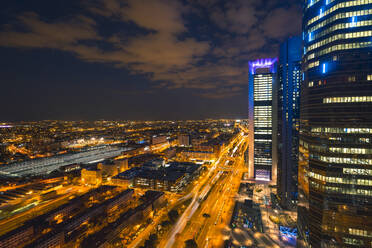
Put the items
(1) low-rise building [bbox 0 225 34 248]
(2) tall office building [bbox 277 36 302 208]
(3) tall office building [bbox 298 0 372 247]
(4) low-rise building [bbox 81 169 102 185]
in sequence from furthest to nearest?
(4) low-rise building [bbox 81 169 102 185], (2) tall office building [bbox 277 36 302 208], (1) low-rise building [bbox 0 225 34 248], (3) tall office building [bbox 298 0 372 247]

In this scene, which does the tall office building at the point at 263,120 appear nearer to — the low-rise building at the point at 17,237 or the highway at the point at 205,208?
the highway at the point at 205,208

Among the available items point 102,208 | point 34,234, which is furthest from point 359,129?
point 34,234

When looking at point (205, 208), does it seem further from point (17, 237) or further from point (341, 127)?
point (17, 237)

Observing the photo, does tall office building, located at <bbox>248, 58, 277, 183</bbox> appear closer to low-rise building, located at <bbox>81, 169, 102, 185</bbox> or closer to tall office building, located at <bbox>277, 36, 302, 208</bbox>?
tall office building, located at <bbox>277, 36, 302, 208</bbox>

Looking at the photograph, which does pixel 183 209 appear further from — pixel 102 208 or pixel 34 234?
pixel 34 234

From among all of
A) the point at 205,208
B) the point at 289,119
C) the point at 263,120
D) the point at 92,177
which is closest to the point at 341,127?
the point at 289,119

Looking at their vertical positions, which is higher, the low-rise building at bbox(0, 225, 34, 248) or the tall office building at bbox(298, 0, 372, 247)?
the tall office building at bbox(298, 0, 372, 247)

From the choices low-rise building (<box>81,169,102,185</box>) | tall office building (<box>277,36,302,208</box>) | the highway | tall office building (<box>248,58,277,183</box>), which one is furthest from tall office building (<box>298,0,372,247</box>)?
low-rise building (<box>81,169,102,185</box>)
